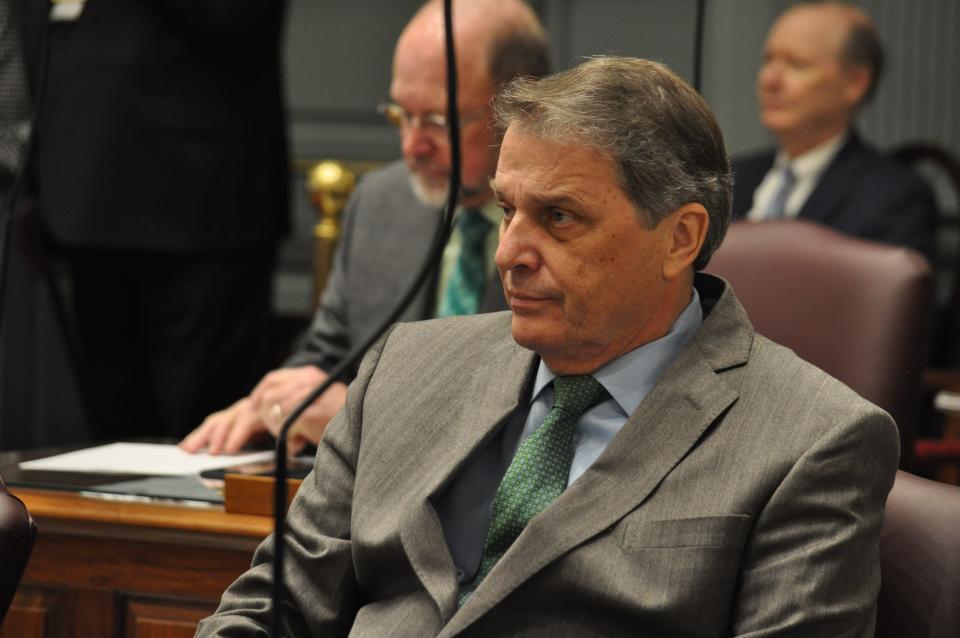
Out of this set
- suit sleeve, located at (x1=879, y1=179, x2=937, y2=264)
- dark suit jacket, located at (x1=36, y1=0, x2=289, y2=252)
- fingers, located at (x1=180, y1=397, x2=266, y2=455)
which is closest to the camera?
fingers, located at (x1=180, y1=397, x2=266, y2=455)

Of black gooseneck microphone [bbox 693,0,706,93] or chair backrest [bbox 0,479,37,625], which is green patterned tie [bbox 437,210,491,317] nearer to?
black gooseneck microphone [bbox 693,0,706,93]


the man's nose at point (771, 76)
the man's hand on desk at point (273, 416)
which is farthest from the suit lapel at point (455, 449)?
the man's nose at point (771, 76)

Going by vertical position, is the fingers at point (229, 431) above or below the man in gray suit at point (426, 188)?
below

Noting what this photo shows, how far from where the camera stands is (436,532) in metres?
1.64

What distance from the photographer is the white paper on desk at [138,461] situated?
2.22 meters

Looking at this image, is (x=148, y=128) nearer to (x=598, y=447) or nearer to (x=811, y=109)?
(x=811, y=109)

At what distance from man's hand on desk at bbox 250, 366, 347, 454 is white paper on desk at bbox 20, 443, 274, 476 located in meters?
0.05

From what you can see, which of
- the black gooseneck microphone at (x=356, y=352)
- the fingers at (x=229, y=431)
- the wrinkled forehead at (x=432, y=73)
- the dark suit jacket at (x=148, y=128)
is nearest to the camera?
the black gooseneck microphone at (x=356, y=352)

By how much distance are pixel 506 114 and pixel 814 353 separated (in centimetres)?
79

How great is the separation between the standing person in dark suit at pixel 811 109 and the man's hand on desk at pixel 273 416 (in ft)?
5.68

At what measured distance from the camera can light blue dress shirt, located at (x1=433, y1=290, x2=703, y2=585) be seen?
1671mm

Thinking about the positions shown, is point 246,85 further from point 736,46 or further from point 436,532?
point 436,532

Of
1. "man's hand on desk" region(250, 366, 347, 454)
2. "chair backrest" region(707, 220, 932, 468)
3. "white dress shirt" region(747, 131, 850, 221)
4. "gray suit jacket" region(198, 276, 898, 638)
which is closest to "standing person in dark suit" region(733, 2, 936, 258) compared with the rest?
"white dress shirt" region(747, 131, 850, 221)

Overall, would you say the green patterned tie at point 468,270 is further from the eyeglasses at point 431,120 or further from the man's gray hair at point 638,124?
the man's gray hair at point 638,124
